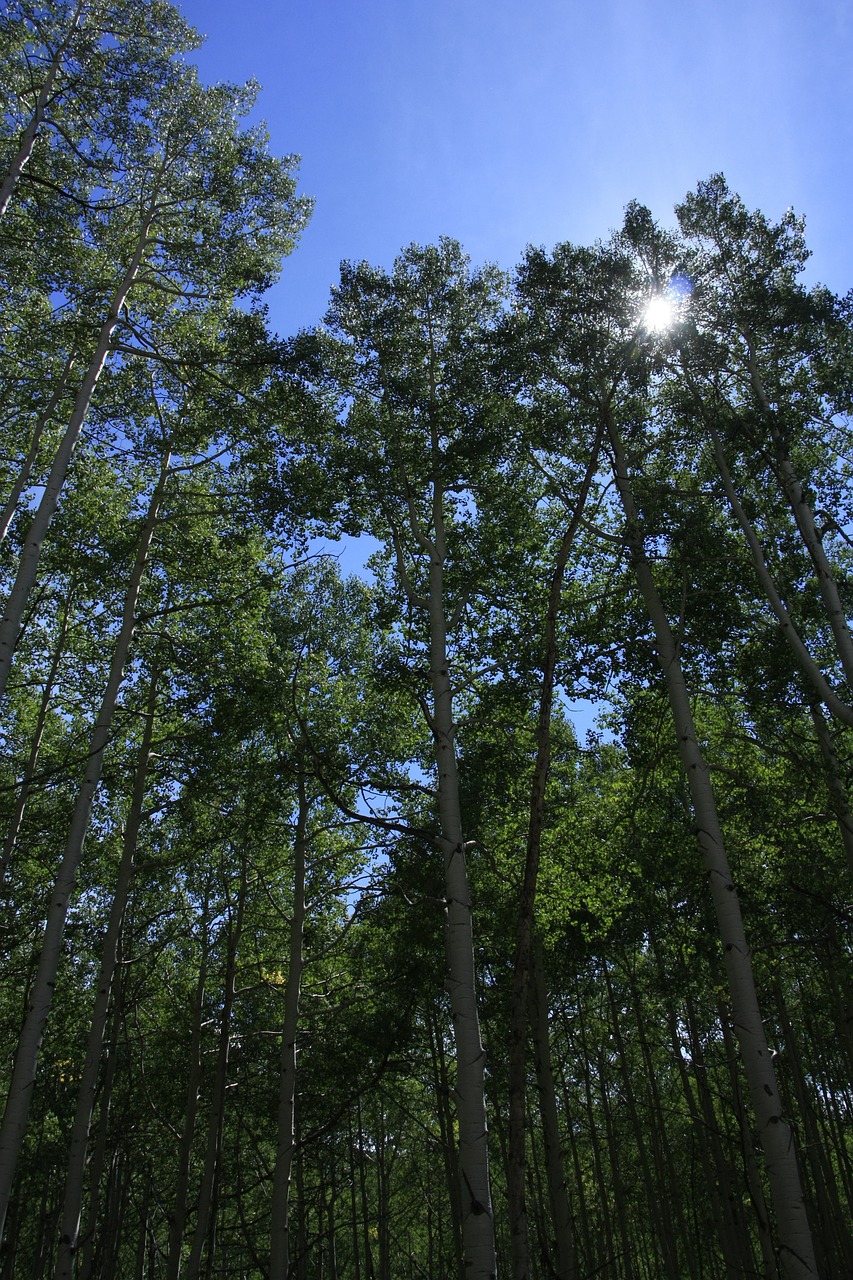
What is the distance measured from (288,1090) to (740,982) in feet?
23.5

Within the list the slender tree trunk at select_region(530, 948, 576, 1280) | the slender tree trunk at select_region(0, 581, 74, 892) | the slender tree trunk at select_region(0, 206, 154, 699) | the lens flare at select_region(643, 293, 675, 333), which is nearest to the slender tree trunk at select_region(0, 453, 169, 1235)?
the slender tree trunk at select_region(0, 206, 154, 699)

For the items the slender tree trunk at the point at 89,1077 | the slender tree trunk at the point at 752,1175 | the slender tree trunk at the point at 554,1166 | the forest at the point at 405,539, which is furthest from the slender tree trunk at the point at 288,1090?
the slender tree trunk at the point at 752,1175

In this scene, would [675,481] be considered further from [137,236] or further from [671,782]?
[137,236]

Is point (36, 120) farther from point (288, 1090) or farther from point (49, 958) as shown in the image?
point (288, 1090)

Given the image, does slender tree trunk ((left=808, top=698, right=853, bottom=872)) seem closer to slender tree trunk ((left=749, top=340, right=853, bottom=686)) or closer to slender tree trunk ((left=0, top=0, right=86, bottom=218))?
slender tree trunk ((left=749, top=340, right=853, bottom=686))

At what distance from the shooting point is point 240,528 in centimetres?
1148

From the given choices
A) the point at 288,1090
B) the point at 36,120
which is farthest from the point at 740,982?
the point at 36,120

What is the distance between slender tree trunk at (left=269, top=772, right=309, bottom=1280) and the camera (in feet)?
33.6

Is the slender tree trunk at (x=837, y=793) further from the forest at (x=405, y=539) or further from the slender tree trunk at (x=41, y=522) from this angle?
the slender tree trunk at (x=41, y=522)

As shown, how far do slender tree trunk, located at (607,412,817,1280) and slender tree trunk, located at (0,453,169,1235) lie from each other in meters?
6.17

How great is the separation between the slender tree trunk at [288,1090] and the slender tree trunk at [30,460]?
4534 millimetres

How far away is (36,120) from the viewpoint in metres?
9.35

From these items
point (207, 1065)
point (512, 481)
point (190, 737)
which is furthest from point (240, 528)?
point (207, 1065)

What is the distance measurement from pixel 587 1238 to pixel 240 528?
17.4 meters
